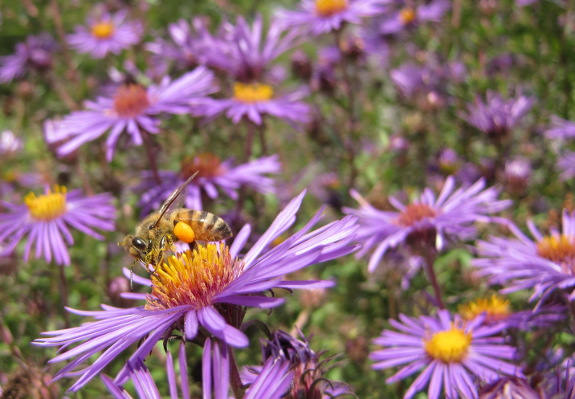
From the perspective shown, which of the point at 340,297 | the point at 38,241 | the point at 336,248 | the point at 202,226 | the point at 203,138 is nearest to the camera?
the point at 336,248

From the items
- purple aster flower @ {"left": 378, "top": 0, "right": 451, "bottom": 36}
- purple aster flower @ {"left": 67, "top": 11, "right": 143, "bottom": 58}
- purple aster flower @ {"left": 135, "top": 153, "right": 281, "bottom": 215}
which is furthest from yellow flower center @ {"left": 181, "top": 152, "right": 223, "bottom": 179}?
purple aster flower @ {"left": 378, "top": 0, "right": 451, "bottom": 36}

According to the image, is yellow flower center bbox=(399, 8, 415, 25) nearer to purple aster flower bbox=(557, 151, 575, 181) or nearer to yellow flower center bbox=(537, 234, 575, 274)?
purple aster flower bbox=(557, 151, 575, 181)

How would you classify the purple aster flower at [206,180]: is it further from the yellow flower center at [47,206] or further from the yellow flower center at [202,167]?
the yellow flower center at [47,206]

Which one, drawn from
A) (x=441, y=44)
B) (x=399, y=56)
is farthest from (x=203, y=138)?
(x=399, y=56)

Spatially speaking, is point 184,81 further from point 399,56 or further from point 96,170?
point 399,56

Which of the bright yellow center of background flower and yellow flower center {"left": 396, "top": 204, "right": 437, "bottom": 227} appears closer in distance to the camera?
the bright yellow center of background flower

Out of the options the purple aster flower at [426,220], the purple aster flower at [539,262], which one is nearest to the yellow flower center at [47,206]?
the purple aster flower at [426,220]

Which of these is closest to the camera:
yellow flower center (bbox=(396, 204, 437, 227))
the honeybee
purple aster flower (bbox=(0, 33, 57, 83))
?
the honeybee
